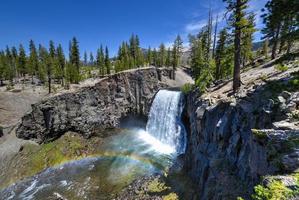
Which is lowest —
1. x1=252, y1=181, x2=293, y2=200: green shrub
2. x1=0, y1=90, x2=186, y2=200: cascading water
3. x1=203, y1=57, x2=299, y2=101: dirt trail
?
x1=0, y1=90, x2=186, y2=200: cascading water

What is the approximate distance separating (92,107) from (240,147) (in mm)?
30399

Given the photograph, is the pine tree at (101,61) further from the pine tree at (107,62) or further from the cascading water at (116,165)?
the cascading water at (116,165)

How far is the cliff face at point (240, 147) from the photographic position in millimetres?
6895

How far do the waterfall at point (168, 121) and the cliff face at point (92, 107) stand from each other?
583 cm

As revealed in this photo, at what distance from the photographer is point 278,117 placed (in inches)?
347

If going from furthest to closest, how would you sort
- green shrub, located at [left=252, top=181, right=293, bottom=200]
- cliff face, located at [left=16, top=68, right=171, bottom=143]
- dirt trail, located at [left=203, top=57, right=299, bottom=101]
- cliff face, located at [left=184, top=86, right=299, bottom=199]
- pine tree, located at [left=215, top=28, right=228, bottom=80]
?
pine tree, located at [left=215, top=28, right=228, bottom=80]
cliff face, located at [left=16, top=68, right=171, bottom=143]
dirt trail, located at [left=203, top=57, right=299, bottom=101]
cliff face, located at [left=184, top=86, right=299, bottom=199]
green shrub, located at [left=252, top=181, right=293, bottom=200]

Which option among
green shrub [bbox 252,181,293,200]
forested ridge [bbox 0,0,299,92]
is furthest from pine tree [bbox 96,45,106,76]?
green shrub [bbox 252,181,293,200]

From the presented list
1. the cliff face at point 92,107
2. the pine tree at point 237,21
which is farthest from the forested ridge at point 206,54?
the cliff face at point 92,107

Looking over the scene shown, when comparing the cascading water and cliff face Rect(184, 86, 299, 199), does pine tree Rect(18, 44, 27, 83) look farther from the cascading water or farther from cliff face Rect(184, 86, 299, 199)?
cliff face Rect(184, 86, 299, 199)

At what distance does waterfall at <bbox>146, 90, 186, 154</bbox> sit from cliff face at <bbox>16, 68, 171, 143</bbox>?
5827 millimetres

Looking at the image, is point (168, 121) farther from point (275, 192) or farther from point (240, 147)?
point (275, 192)

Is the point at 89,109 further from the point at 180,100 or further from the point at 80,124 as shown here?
the point at 180,100

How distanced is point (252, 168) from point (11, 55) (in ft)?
294

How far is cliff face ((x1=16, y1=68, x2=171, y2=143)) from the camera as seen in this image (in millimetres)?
32594
